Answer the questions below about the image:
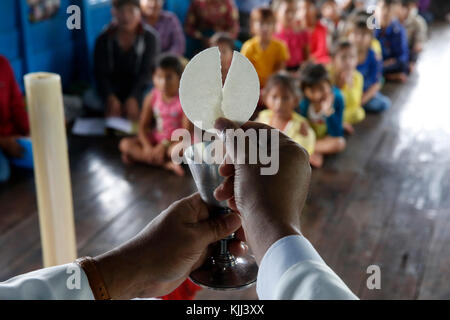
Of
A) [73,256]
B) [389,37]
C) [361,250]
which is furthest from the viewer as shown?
[389,37]

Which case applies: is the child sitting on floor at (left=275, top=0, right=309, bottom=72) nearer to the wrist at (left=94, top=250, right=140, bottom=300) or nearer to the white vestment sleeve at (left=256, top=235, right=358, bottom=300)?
the wrist at (left=94, top=250, right=140, bottom=300)

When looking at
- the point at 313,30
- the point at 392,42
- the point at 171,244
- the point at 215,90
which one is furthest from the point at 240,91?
the point at 392,42

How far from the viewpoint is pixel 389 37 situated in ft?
14.2

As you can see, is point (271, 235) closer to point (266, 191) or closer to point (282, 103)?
point (266, 191)

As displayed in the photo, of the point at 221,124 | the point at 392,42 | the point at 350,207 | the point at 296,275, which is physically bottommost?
the point at 350,207

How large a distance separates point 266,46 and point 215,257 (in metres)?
2.37

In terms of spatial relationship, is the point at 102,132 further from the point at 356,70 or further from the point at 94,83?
the point at 356,70

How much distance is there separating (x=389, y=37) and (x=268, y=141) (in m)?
3.84

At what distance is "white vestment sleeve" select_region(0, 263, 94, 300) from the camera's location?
0.74m

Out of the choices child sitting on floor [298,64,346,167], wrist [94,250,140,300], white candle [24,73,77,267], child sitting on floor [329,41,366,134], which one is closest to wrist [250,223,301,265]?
wrist [94,250,140,300]

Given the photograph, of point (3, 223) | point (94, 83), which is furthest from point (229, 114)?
point (94, 83)

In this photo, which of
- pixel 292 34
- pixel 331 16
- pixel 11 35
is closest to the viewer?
pixel 11 35

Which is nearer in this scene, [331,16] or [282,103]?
[282,103]

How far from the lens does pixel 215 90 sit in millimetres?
812
